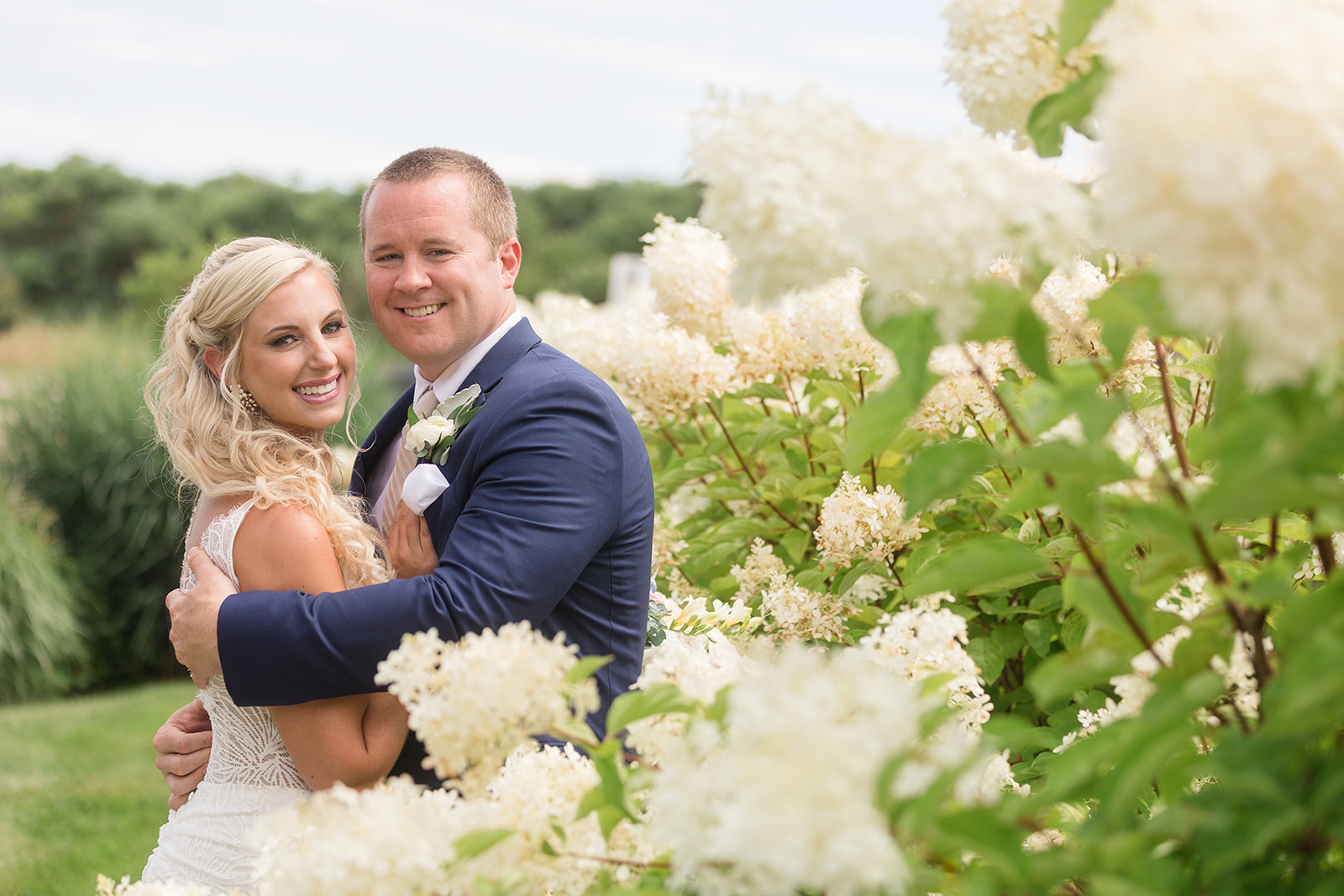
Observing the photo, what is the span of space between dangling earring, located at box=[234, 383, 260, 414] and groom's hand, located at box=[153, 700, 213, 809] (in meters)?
0.81

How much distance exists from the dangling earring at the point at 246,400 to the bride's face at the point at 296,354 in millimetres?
13

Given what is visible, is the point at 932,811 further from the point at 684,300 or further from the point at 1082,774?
the point at 684,300

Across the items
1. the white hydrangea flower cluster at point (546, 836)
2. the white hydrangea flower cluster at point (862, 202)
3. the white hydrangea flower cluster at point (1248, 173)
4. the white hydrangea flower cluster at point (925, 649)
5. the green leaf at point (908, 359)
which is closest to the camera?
the white hydrangea flower cluster at point (1248, 173)

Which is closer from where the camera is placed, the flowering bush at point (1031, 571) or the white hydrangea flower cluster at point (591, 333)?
the flowering bush at point (1031, 571)

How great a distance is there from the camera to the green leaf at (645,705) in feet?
3.69

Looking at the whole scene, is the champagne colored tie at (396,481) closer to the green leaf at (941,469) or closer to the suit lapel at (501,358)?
the suit lapel at (501,358)

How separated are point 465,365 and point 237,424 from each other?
1.98 feet

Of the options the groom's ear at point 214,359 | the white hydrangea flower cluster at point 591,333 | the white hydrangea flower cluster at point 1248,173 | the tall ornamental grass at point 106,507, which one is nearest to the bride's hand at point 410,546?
the groom's ear at point 214,359

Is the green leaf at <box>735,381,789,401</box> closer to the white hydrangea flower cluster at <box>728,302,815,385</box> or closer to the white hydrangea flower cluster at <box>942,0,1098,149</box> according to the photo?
the white hydrangea flower cluster at <box>728,302,815,385</box>

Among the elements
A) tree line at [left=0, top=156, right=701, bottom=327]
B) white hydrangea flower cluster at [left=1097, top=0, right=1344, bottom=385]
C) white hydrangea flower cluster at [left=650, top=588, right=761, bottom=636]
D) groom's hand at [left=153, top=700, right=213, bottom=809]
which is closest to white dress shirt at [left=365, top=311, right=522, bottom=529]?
groom's hand at [left=153, top=700, right=213, bottom=809]

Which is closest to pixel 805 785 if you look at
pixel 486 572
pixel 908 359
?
pixel 908 359

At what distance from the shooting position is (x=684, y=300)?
134 inches

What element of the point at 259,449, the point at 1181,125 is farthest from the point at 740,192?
the point at 259,449

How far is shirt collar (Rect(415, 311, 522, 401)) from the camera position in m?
2.84
